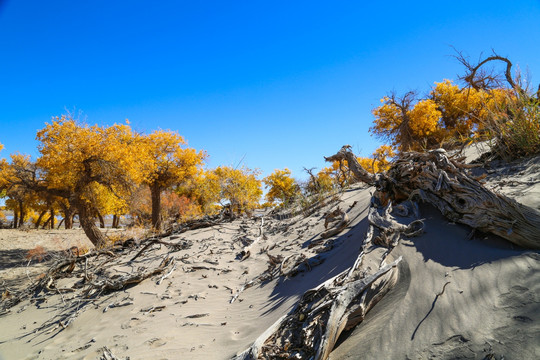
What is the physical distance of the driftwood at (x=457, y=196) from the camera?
244 cm

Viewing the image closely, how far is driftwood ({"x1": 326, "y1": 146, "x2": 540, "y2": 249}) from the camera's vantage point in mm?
2438

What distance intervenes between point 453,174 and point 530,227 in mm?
1026

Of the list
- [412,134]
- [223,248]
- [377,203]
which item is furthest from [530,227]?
[412,134]

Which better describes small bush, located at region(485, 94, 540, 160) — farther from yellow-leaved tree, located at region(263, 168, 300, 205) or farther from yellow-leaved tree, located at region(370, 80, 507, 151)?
yellow-leaved tree, located at region(263, 168, 300, 205)

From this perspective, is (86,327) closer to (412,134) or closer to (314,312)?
(314,312)

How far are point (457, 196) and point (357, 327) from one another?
191cm

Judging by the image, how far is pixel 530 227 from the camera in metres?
2.39

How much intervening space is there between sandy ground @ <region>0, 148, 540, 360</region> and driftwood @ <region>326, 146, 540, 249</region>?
0.13m

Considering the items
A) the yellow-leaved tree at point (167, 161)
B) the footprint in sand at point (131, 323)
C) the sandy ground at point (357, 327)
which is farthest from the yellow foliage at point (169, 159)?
the footprint in sand at point (131, 323)

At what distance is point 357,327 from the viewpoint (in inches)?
84.1

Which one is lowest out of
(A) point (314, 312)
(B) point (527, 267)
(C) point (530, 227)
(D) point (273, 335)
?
(D) point (273, 335)

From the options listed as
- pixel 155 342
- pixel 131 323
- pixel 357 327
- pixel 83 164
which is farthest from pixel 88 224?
pixel 357 327

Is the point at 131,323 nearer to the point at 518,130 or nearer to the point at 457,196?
the point at 457,196

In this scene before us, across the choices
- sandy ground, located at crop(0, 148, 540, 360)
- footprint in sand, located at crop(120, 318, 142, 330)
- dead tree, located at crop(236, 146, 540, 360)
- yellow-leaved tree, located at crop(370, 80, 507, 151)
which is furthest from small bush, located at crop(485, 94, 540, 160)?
yellow-leaved tree, located at crop(370, 80, 507, 151)
